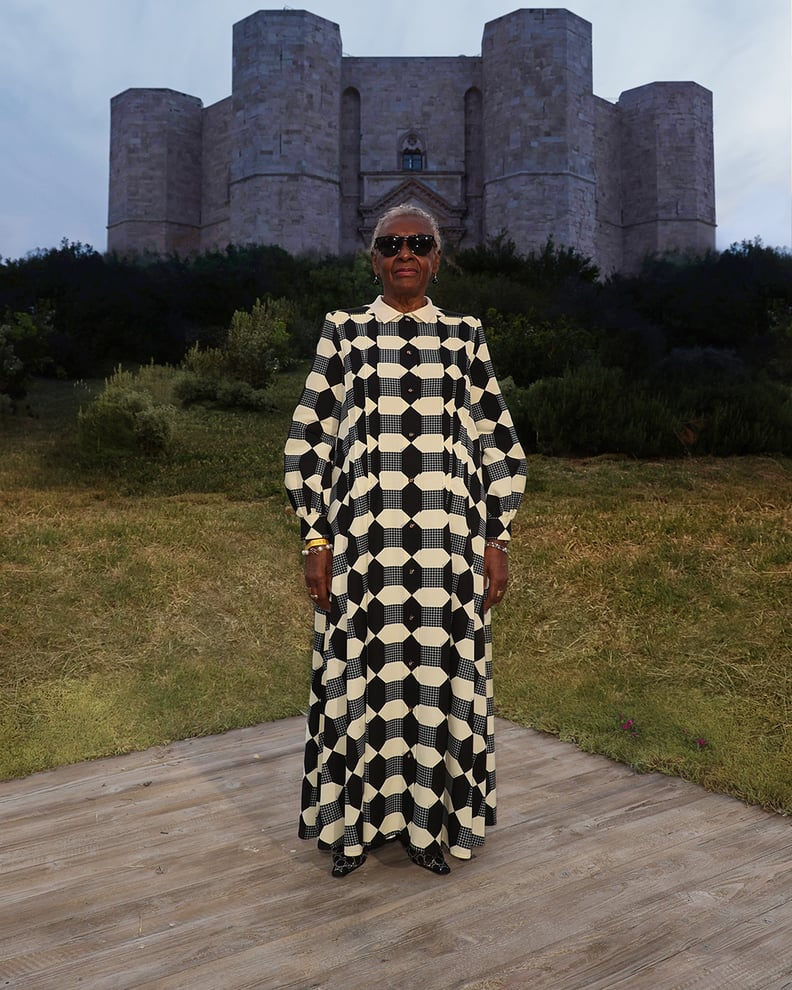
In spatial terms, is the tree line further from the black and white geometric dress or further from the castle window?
the black and white geometric dress

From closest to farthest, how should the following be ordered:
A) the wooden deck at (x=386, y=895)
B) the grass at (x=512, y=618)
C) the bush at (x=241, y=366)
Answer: the wooden deck at (x=386, y=895) < the grass at (x=512, y=618) < the bush at (x=241, y=366)

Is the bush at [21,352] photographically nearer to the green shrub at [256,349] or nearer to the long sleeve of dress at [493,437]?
the green shrub at [256,349]

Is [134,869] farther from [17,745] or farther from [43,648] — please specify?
[43,648]

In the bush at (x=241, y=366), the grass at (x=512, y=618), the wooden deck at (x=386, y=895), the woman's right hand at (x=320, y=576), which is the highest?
the bush at (x=241, y=366)

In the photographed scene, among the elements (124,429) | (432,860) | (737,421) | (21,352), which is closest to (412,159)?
(21,352)

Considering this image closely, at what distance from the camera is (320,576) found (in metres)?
2.36

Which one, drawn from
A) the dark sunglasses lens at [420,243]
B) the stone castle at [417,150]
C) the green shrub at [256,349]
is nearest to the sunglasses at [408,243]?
the dark sunglasses lens at [420,243]

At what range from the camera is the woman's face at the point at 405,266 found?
235 centimetres

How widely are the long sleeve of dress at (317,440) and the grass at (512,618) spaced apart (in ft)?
5.49

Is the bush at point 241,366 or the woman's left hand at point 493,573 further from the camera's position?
the bush at point 241,366

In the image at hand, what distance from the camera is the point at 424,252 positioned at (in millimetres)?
2379

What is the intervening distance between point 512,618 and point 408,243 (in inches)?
136

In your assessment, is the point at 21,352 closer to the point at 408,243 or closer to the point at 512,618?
the point at 512,618

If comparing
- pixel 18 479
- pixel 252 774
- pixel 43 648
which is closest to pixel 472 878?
pixel 252 774
